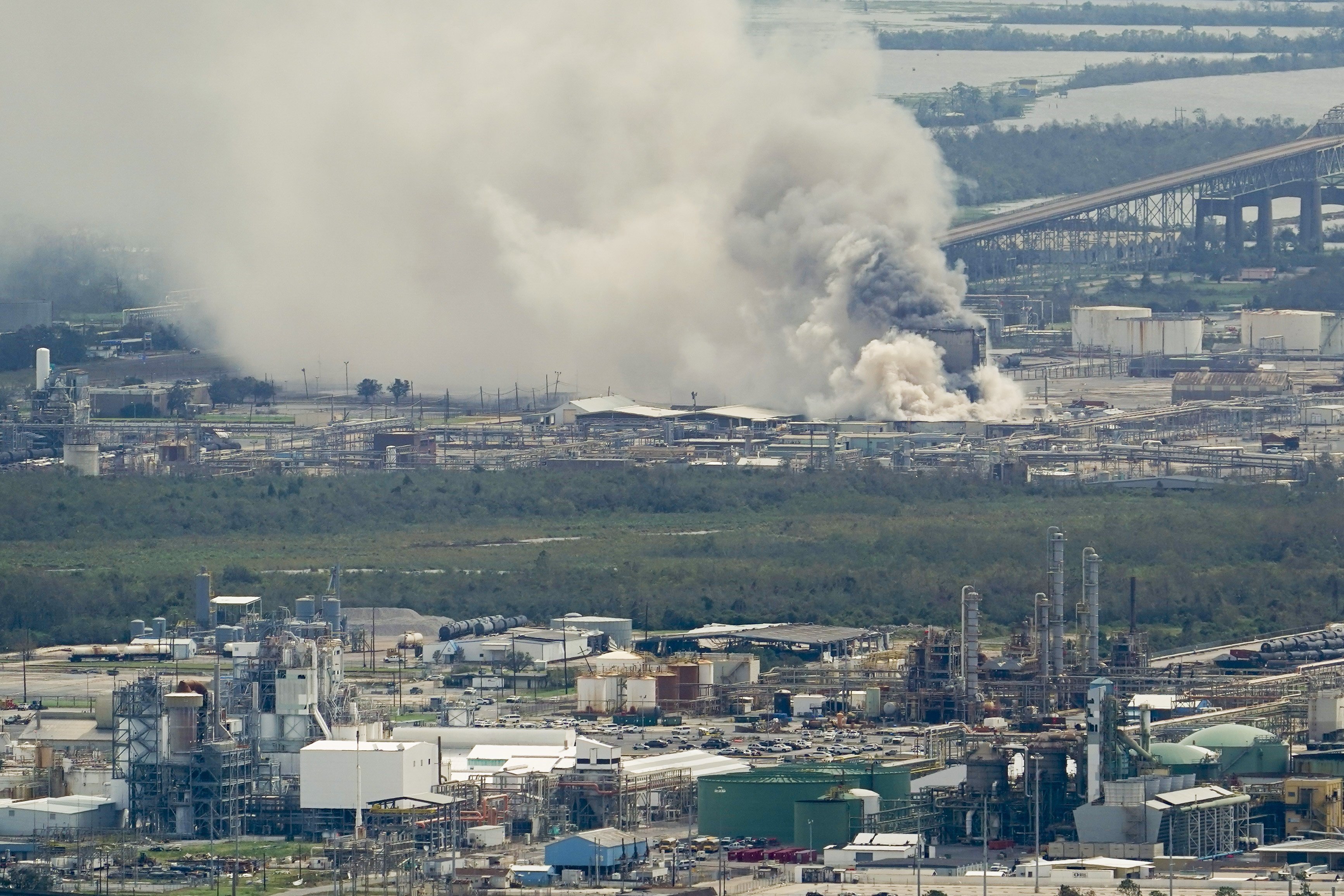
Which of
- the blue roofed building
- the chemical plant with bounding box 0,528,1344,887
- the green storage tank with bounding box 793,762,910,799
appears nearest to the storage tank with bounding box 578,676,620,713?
the chemical plant with bounding box 0,528,1344,887

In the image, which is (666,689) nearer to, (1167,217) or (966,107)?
(1167,217)

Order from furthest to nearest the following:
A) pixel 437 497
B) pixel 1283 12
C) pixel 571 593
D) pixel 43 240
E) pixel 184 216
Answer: pixel 1283 12
pixel 43 240
pixel 184 216
pixel 437 497
pixel 571 593

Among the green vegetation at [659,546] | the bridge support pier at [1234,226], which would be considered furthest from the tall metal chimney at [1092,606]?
the bridge support pier at [1234,226]

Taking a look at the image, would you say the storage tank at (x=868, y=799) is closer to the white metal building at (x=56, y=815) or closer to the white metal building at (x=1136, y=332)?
the white metal building at (x=56, y=815)

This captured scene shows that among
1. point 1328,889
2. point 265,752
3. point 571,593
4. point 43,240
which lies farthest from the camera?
point 43,240

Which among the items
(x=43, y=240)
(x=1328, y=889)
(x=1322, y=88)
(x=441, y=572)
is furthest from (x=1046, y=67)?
(x=1328, y=889)

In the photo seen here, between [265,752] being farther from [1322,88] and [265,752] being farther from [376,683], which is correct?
[1322,88]

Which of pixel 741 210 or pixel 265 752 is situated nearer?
pixel 265 752

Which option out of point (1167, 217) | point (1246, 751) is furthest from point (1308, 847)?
point (1167, 217)
